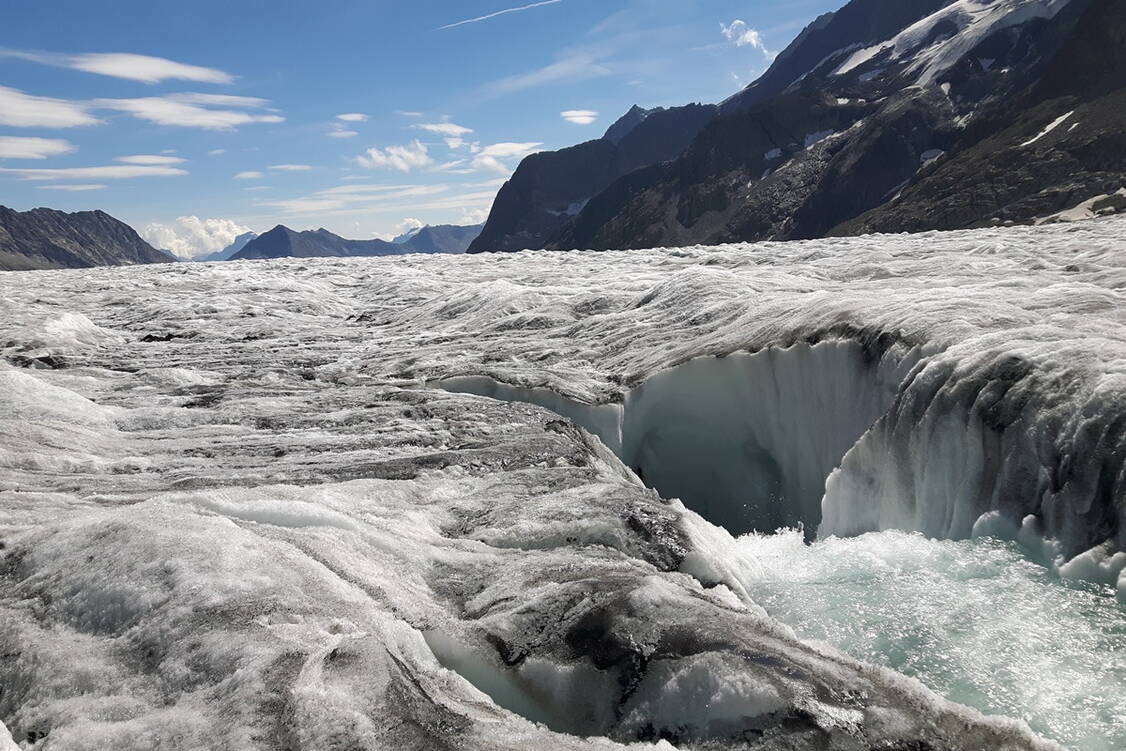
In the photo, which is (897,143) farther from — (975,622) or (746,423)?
(975,622)

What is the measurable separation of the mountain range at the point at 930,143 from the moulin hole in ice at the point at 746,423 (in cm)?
9687

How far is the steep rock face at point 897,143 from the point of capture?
104938mm

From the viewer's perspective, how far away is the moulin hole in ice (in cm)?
→ 1077

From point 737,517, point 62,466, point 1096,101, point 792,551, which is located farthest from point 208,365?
point 1096,101

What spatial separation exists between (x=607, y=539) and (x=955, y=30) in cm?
21649

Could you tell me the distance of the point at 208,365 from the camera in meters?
16.4

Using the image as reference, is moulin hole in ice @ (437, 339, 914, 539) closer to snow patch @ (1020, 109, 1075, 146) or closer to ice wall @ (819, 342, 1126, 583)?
ice wall @ (819, 342, 1126, 583)

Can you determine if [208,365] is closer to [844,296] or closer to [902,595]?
[844,296]

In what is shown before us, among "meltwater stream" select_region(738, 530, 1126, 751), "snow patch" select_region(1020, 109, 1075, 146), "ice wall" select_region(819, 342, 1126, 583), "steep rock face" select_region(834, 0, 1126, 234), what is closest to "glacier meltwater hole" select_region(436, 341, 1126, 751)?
"meltwater stream" select_region(738, 530, 1126, 751)

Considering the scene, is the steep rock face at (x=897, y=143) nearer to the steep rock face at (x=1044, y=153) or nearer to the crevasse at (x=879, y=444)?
the steep rock face at (x=1044, y=153)

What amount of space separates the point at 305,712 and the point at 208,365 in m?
14.1

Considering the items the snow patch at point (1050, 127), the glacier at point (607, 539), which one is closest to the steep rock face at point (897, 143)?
the snow patch at point (1050, 127)

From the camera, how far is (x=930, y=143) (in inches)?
5723

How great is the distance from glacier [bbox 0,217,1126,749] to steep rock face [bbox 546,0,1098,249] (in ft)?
330
